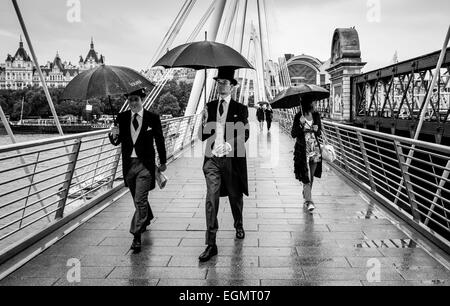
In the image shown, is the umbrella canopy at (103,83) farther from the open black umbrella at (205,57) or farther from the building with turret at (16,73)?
the building with turret at (16,73)

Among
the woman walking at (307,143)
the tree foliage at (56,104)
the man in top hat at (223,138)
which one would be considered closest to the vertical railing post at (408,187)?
the woman walking at (307,143)

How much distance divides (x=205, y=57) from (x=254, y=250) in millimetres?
2096

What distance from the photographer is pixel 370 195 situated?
7.85 meters

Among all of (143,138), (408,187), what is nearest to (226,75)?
(143,138)

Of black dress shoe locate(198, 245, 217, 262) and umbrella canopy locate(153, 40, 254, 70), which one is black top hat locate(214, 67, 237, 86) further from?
black dress shoe locate(198, 245, 217, 262)

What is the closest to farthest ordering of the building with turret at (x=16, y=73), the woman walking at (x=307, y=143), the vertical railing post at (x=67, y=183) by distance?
1. the vertical railing post at (x=67, y=183)
2. the woman walking at (x=307, y=143)
3. the building with turret at (x=16, y=73)

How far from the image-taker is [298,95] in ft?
22.1

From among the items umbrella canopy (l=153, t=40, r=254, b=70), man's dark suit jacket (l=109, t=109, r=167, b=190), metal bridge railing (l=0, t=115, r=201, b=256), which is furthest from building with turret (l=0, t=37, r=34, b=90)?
umbrella canopy (l=153, t=40, r=254, b=70)

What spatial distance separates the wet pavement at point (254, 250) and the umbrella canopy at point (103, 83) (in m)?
1.65

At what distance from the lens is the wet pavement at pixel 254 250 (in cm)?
407

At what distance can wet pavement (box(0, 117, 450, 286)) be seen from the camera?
4.07 metres
